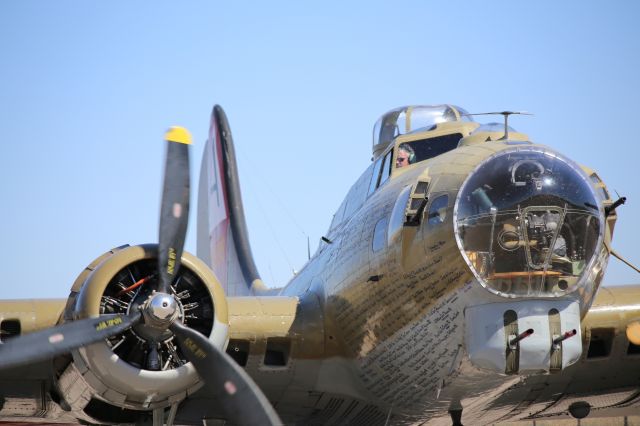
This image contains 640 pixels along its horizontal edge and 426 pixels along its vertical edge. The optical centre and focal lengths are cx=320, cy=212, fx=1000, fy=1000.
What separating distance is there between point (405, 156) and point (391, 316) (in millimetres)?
2321

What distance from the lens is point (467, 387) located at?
36.8 ft

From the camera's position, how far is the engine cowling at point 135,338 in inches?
415

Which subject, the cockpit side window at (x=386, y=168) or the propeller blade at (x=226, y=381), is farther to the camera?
the cockpit side window at (x=386, y=168)

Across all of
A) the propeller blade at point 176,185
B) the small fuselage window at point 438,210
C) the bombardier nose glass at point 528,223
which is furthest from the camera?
the propeller blade at point 176,185

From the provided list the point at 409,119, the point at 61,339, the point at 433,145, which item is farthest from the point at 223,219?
the point at 61,339

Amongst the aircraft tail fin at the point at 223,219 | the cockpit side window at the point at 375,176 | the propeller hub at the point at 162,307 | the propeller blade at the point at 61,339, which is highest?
the cockpit side window at the point at 375,176

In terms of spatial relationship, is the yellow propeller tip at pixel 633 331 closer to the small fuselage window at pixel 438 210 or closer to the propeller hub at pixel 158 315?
the small fuselage window at pixel 438 210

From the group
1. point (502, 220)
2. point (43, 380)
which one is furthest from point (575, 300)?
point (43, 380)

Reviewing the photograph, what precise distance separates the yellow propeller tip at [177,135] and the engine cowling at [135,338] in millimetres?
1370

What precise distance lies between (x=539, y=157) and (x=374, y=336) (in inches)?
120

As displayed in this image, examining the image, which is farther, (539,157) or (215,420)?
(215,420)

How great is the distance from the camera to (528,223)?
9828mm

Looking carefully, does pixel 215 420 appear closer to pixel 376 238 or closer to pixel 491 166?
pixel 376 238

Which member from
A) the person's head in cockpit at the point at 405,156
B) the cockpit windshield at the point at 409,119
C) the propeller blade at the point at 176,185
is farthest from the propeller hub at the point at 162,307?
the cockpit windshield at the point at 409,119
